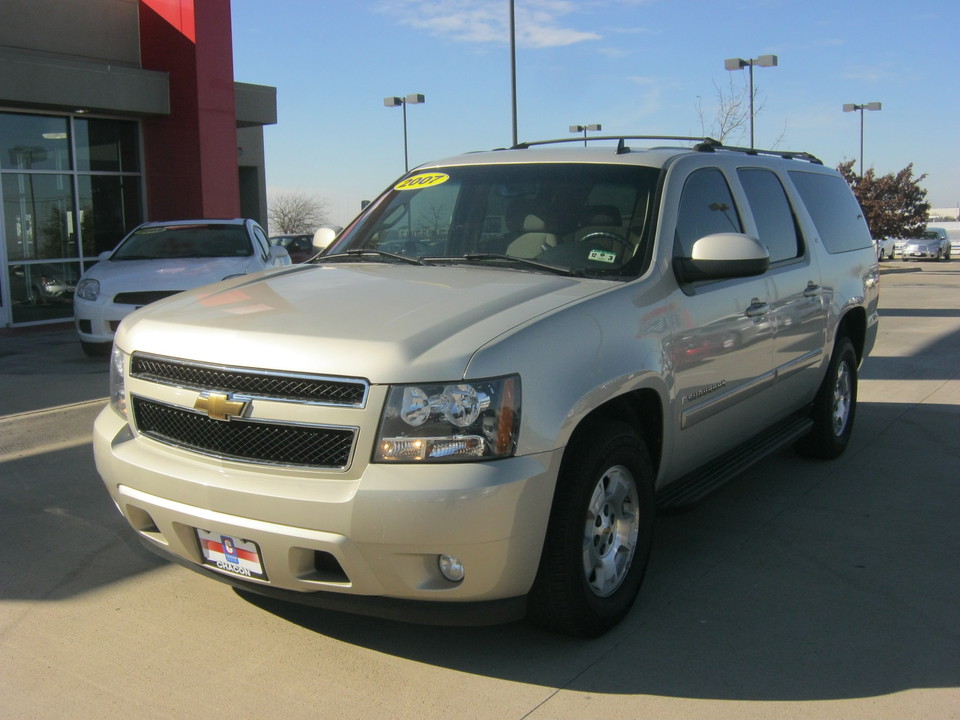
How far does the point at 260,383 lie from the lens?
3.17 meters

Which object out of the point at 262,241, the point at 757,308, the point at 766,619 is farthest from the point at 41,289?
the point at 766,619

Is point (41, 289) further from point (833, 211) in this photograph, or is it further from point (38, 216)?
point (833, 211)

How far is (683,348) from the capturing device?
4035mm

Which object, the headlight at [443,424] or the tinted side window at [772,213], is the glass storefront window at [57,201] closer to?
the tinted side window at [772,213]

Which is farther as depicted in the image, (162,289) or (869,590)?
(162,289)

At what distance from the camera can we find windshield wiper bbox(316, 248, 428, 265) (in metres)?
4.46

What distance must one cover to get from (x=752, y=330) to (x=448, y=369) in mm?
2206

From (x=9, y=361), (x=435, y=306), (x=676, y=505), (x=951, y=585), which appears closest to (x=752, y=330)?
(x=676, y=505)

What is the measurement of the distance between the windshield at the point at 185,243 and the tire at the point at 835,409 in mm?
7296

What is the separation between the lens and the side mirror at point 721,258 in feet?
13.4

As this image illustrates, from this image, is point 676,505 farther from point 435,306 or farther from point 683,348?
point 435,306

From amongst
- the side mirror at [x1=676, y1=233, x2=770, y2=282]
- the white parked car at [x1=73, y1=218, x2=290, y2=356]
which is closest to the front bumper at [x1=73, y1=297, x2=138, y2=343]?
the white parked car at [x1=73, y1=218, x2=290, y2=356]

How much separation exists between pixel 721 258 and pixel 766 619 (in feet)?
4.88

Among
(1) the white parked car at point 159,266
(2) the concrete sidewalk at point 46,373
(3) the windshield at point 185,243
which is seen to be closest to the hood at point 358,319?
(2) the concrete sidewalk at point 46,373
